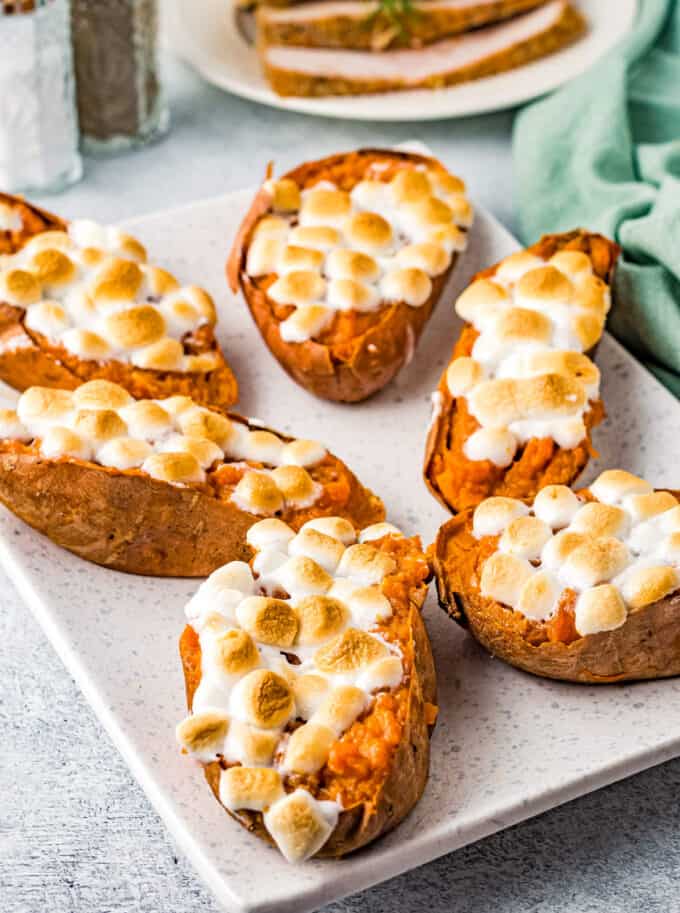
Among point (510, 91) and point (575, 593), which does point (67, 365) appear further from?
point (510, 91)

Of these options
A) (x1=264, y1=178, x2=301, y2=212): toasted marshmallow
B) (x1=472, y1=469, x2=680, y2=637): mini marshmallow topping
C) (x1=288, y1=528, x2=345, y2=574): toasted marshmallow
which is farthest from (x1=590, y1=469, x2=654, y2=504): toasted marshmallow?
(x1=264, y1=178, x2=301, y2=212): toasted marshmallow

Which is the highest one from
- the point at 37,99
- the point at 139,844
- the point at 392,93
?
the point at 37,99

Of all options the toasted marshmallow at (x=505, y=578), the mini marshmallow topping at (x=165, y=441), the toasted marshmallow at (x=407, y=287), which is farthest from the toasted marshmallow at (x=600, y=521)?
the toasted marshmallow at (x=407, y=287)

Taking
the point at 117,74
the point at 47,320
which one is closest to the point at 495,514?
the point at 47,320

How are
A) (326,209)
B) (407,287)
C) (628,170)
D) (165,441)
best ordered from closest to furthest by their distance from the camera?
(165,441), (407,287), (326,209), (628,170)

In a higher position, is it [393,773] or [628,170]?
[393,773]

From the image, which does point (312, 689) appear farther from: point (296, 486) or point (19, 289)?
point (19, 289)

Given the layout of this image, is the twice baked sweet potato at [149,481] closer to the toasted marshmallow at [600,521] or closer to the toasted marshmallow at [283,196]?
the toasted marshmallow at [600,521]
